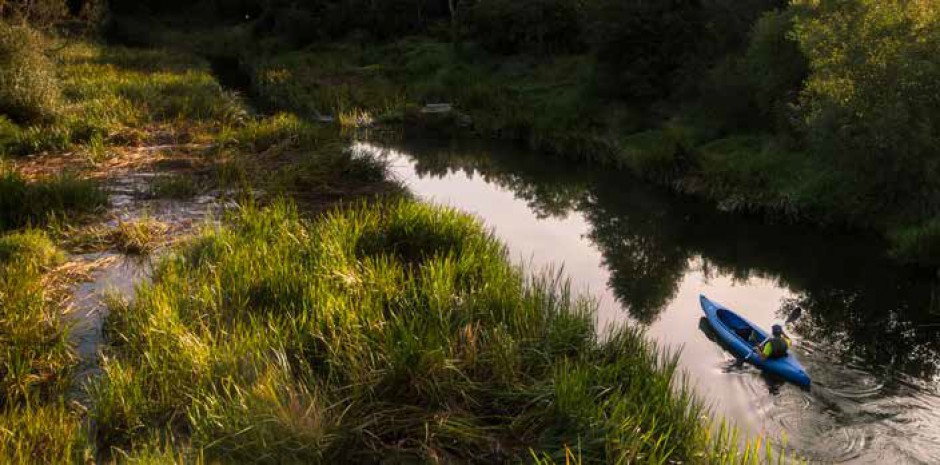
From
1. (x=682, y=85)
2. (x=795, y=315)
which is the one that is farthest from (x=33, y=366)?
(x=682, y=85)

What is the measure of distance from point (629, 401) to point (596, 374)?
0.60m

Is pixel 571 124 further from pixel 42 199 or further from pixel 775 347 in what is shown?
pixel 42 199

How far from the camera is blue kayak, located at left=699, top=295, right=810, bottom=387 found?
10227 millimetres

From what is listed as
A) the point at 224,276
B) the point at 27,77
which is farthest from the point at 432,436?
the point at 27,77

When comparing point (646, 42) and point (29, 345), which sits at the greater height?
point (646, 42)

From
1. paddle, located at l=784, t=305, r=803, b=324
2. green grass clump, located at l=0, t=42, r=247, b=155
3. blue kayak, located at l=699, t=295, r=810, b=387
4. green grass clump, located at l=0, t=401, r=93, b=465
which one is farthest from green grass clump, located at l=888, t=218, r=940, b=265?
green grass clump, located at l=0, t=42, r=247, b=155

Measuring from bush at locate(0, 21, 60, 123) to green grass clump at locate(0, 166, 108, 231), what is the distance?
21.3 feet

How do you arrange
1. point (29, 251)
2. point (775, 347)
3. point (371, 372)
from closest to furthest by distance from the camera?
point (371, 372) < point (29, 251) < point (775, 347)

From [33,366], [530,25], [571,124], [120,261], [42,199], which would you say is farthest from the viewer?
[530,25]

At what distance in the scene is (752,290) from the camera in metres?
14.7

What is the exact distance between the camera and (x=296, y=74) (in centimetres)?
4000

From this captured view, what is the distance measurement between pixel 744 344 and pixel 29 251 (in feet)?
35.5

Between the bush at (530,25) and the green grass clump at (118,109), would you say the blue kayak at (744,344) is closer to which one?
the green grass clump at (118,109)

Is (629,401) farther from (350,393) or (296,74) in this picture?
(296,74)
